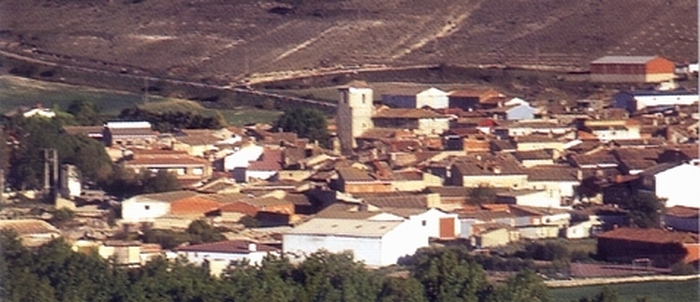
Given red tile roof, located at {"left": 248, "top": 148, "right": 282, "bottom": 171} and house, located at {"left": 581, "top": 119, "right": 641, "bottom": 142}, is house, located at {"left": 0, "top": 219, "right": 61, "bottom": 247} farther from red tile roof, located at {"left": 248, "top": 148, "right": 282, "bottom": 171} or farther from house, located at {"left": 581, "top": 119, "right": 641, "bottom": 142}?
house, located at {"left": 581, "top": 119, "right": 641, "bottom": 142}

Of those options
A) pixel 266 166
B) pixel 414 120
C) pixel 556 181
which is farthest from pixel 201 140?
pixel 556 181

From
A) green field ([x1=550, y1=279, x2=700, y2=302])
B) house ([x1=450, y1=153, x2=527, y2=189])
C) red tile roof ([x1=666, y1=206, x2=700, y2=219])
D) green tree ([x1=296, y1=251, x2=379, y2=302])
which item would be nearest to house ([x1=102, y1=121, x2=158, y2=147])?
house ([x1=450, y1=153, x2=527, y2=189])

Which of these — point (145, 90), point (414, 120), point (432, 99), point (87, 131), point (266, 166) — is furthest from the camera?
point (145, 90)

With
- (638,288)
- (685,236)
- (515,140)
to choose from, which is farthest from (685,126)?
(638,288)

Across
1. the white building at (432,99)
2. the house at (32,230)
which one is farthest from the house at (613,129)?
the house at (32,230)

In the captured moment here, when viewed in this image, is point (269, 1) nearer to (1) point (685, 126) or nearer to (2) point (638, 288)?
(1) point (685, 126)

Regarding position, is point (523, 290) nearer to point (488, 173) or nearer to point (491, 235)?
point (491, 235)

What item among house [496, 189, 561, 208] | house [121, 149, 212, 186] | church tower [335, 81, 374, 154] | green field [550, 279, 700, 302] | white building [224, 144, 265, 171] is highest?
church tower [335, 81, 374, 154]
